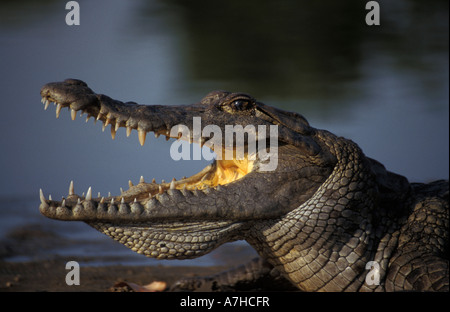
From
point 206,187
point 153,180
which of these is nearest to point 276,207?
point 206,187

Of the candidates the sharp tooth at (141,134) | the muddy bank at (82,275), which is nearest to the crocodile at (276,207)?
the sharp tooth at (141,134)

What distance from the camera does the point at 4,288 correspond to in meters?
2.62

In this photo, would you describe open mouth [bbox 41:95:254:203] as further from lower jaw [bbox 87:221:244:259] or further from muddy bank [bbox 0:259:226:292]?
muddy bank [bbox 0:259:226:292]

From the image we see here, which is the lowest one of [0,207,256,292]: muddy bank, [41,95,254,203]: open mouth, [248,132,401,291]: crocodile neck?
[0,207,256,292]: muddy bank

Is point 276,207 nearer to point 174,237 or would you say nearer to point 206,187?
point 206,187

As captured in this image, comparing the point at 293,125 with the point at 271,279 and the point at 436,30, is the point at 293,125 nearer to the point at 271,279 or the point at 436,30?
the point at 271,279

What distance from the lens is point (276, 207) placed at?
2064 mm

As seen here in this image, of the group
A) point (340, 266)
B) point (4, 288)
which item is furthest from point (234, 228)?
point (4, 288)

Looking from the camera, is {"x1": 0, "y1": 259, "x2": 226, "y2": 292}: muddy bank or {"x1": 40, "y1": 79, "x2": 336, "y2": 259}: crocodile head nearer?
{"x1": 40, "y1": 79, "x2": 336, "y2": 259}: crocodile head

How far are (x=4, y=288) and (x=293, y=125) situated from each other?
1.88 meters

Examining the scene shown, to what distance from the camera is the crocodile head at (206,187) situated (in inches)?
74.6

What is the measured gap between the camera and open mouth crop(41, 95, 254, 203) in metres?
1.92

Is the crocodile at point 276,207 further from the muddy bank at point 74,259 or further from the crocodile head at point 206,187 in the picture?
the muddy bank at point 74,259

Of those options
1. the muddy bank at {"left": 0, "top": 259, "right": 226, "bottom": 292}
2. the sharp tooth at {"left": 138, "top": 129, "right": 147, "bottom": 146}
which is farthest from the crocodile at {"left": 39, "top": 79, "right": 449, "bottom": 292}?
the muddy bank at {"left": 0, "top": 259, "right": 226, "bottom": 292}
